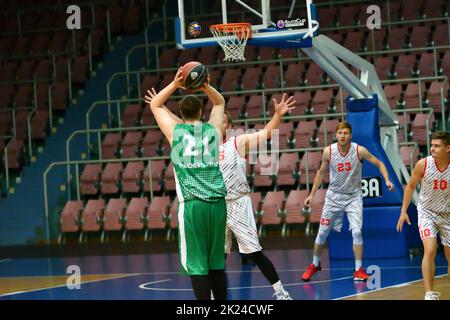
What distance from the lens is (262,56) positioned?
2430cm

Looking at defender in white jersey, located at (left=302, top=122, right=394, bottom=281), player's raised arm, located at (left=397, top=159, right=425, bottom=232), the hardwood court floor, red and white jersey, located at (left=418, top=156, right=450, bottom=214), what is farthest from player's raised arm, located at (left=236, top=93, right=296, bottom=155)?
defender in white jersey, located at (left=302, top=122, right=394, bottom=281)

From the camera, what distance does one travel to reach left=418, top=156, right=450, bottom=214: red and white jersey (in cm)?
1135

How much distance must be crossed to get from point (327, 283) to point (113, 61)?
13501 millimetres

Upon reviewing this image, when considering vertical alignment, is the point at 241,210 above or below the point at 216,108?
below

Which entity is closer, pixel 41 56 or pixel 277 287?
pixel 277 287

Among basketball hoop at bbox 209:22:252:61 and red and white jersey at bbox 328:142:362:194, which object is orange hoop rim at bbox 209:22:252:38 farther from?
red and white jersey at bbox 328:142:362:194

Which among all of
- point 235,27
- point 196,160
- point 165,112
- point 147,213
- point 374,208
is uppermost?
point 235,27

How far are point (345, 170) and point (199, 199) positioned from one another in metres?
5.97

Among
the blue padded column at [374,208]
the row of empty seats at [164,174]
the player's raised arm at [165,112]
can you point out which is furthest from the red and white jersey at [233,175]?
the row of empty seats at [164,174]

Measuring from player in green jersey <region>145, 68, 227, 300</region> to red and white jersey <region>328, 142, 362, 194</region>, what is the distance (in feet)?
19.1

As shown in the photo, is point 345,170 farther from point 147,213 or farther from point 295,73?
point 295,73

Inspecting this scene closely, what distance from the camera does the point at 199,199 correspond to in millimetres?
9180

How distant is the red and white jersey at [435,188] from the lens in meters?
11.4

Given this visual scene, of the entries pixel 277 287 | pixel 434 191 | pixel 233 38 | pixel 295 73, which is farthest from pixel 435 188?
pixel 295 73
